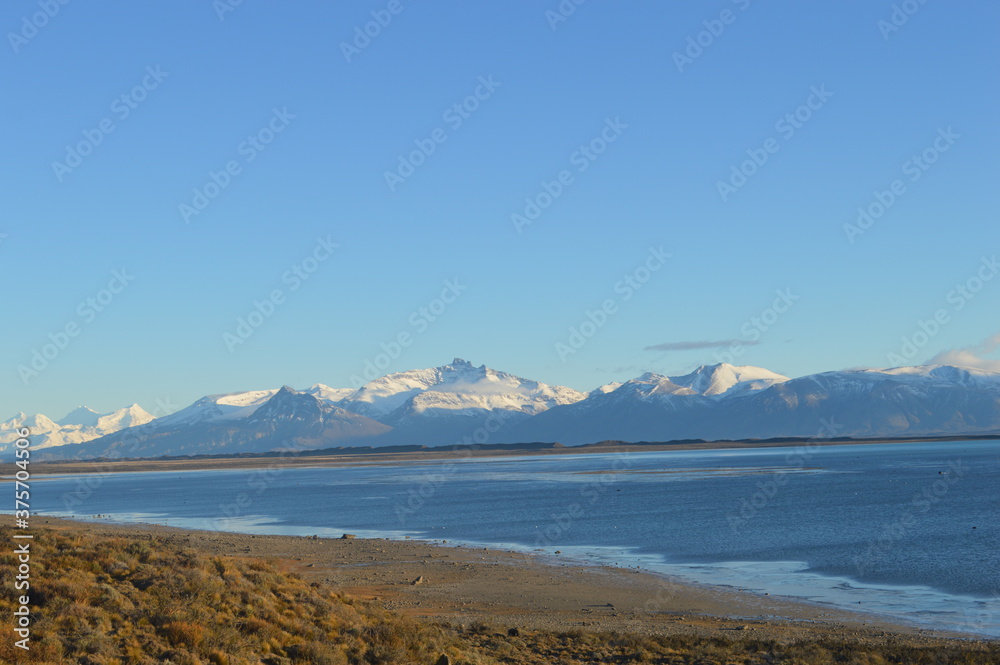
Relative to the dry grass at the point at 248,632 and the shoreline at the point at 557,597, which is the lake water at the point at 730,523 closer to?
the shoreline at the point at 557,597

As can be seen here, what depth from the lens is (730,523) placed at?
63719mm

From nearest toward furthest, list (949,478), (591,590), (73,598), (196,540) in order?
(73,598), (591,590), (196,540), (949,478)

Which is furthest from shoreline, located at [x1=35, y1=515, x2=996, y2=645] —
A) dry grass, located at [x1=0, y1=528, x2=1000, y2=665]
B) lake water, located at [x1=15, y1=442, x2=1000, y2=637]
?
dry grass, located at [x1=0, y1=528, x2=1000, y2=665]

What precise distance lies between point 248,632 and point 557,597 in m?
17.1

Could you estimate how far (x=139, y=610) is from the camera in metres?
20.3

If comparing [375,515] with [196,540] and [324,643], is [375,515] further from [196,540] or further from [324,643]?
[324,643]

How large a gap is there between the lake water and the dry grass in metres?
9.93

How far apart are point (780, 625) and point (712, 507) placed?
49032 millimetres

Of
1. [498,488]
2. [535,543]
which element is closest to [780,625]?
[535,543]

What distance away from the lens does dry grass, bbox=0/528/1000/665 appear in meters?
18.5

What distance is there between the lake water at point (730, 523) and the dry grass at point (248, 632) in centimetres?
993

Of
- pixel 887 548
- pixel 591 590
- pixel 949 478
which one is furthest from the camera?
pixel 949 478

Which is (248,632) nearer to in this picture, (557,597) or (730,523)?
(557,597)

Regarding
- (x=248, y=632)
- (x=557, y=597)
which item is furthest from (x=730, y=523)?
(x=248, y=632)
